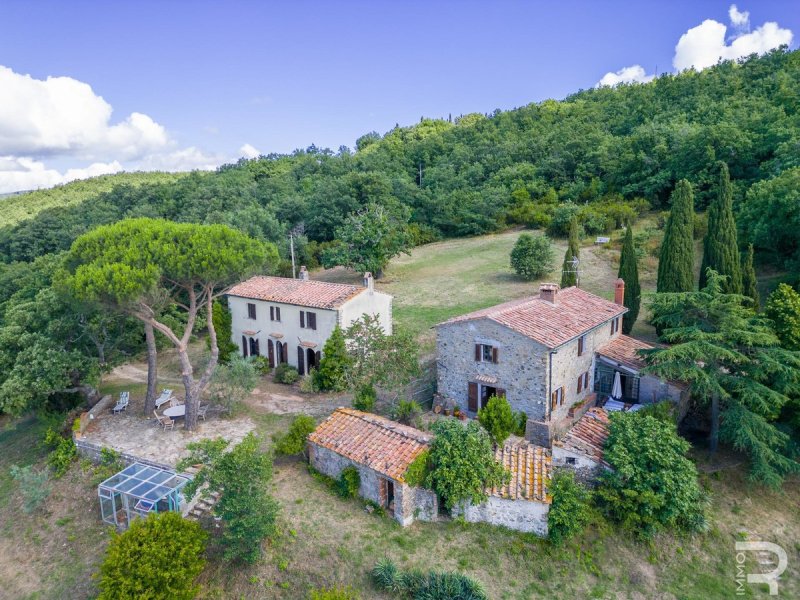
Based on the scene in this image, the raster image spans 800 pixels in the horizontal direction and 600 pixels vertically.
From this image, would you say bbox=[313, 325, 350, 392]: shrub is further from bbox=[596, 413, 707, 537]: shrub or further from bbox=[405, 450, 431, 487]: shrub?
bbox=[596, 413, 707, 537]: shrub

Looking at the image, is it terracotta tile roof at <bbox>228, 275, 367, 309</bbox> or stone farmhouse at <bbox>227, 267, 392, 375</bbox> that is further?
terracotta tile roof at <bbox>228, 275, 367, 309</bbox>

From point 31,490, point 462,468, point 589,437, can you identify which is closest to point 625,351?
point 589,437

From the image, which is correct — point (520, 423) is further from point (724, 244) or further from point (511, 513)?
point (724, 244)

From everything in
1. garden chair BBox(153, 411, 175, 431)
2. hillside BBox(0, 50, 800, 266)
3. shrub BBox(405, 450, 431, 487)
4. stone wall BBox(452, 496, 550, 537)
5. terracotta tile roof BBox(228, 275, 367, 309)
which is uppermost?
hillside BBox(0, 50, 800, 266)

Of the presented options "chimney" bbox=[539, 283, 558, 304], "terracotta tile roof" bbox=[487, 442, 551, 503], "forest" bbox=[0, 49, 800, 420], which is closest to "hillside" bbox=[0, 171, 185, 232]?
"forest" bbox=[0, 49, 800, 420]

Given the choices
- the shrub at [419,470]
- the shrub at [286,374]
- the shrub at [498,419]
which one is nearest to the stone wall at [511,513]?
the shrub at [419,470]

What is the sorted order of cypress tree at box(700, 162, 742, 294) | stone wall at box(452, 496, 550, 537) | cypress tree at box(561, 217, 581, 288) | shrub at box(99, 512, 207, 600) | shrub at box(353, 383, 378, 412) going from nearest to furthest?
shrub at box(99, 512, 207, 600), stone wall at box(452, 496, 550, 537), shrub at box(353, 383, 378, 412), cypress tree at box(700, 162, 742, 294), cypress tree at box(561, 217, 581, 288)

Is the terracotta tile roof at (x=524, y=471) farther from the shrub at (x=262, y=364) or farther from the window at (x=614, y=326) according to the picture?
the shrub at (x=262, y=364)

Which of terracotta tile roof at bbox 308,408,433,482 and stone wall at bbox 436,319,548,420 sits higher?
stone wall at bbox 436,319,548,420

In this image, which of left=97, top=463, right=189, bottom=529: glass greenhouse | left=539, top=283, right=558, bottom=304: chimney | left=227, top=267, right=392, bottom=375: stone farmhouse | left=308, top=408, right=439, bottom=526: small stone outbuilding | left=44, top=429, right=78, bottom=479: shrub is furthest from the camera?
left=227, top=267, right=392, bottom=375: stone farmhouse
